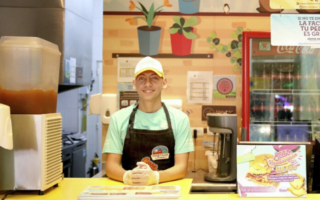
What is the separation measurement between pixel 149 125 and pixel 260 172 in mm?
982

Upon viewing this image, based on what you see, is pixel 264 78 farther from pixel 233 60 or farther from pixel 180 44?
pixel 180 44

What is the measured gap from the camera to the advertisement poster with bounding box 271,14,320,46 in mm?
2350

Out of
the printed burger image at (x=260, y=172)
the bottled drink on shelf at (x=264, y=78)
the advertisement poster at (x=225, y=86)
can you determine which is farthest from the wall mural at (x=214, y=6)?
the printed burger image at (x=260, y=172)

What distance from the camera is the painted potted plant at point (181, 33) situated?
3320 mm

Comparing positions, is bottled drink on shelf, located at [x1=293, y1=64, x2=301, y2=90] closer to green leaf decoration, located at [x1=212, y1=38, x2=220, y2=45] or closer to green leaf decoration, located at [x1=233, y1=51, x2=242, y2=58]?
green leaf decoration, located at [x1=233, y1=51, x2=242, y2=58]

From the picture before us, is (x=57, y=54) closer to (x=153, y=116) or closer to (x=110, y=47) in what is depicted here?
(x=153, y=116)

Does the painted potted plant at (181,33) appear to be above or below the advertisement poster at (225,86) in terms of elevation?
above

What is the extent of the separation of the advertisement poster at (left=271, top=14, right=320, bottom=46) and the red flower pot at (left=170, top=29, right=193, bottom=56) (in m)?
1.06

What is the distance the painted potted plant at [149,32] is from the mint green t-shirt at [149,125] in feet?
3.36

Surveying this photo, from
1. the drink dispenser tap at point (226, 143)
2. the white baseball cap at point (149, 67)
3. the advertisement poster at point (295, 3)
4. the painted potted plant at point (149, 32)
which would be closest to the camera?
the white baseball cap at point (149, 67)

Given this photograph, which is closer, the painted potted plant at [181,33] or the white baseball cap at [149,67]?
the white baseball cap at [149,67]

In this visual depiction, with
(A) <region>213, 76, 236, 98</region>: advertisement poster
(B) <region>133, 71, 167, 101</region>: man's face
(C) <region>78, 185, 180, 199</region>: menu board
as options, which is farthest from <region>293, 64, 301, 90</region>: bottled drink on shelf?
(C) <region>78, 185, 180, 199</region>: menu board

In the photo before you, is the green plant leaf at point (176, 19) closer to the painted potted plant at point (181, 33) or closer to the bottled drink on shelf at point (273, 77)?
the painted potted plant at point (181, 33)

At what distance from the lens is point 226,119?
8.86 feet
